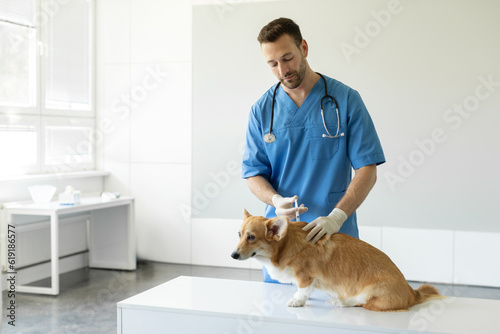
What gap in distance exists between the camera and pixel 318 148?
2.20 m

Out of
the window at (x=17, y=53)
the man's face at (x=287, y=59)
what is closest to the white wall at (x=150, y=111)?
the window at (x=17, y=53)

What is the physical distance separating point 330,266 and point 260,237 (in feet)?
0.76

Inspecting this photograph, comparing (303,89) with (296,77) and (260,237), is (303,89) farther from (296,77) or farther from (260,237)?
(260,237)

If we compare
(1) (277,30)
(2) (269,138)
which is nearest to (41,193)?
(2) (269,138)

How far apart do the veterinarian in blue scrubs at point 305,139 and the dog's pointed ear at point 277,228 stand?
1.05 ft

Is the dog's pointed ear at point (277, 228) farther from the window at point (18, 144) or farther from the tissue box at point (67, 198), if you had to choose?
the window at point (18, 144)

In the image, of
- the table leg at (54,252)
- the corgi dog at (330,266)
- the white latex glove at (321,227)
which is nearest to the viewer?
the corgi dog at (330,266)

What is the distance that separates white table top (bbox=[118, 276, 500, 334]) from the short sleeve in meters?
0.56

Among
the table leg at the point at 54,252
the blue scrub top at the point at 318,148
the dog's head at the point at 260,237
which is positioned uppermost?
the blue scrub top at the point at 318,148

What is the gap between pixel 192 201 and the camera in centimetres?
535

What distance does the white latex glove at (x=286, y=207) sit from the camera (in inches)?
76.3

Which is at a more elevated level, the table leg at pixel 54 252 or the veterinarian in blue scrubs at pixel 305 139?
the veterinarian in blue scrubs at pixel 305 139

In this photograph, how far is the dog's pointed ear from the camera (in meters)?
1.71

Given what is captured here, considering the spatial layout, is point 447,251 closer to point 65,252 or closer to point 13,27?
point 65,252
